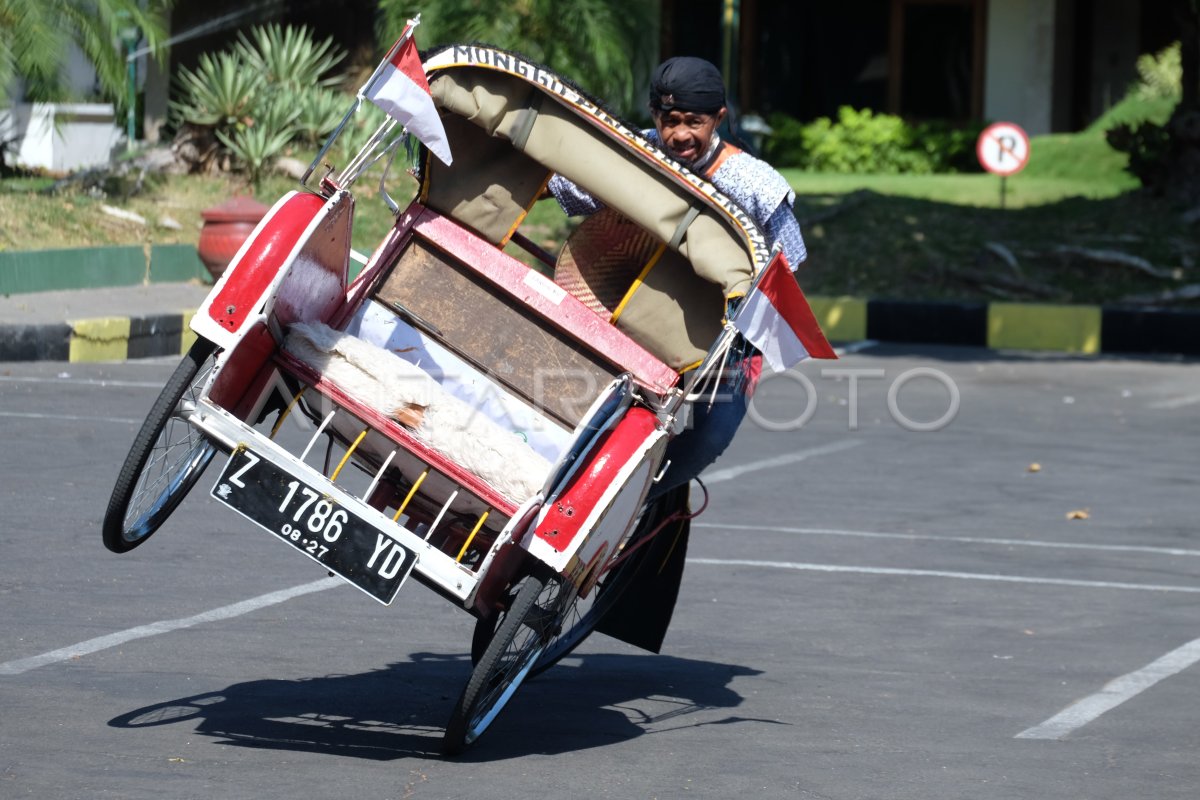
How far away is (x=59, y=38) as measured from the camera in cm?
1745

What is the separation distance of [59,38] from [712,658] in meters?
12.9

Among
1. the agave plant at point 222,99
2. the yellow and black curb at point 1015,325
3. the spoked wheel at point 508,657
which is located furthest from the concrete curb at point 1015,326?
the spoked wheel at point 508,657

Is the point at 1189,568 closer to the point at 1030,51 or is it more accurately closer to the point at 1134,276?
the point at 1134,276

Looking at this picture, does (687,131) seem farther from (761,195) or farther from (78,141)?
(78,141)

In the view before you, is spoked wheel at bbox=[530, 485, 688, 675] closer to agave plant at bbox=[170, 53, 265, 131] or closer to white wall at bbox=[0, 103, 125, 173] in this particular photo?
agave plant at bbox=[170, 53, 265, 131]

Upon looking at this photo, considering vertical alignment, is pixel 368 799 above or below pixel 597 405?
below

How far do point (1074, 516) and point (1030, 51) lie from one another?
23.5m

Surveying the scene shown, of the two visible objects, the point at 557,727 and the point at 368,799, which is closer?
the point at 368,799

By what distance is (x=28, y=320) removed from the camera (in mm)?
13523

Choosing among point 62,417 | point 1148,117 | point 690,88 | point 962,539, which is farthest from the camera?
point 1148,117

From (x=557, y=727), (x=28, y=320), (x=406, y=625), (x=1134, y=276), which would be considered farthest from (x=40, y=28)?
(x=557, y=727)

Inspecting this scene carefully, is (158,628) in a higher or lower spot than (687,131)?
lower

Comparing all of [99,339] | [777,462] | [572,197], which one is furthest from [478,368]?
[99,339]

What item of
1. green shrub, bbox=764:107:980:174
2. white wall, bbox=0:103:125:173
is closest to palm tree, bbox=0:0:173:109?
white wall, bbox=0:103:125:173
